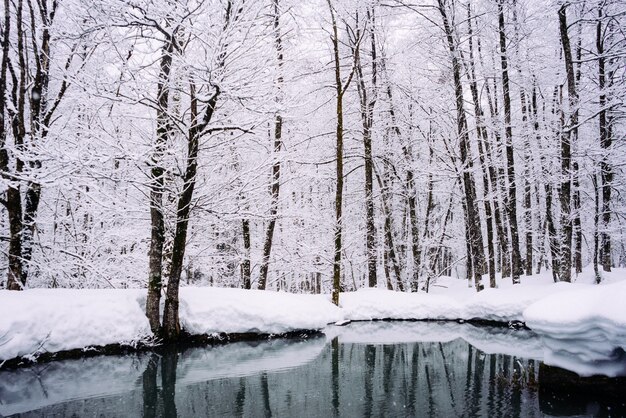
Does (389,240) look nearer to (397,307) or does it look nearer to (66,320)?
(397,307)

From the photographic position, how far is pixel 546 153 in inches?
596

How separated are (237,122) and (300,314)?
19.6ft

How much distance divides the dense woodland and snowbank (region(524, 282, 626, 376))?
6.61 meters

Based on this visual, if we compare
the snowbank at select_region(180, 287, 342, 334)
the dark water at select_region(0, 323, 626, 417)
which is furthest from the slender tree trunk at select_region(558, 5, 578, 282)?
the snowbank at select_region(180, 287, 342, 334)

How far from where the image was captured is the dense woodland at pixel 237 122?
916cm

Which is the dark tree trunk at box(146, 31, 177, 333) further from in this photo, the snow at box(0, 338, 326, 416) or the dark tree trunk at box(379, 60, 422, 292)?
the dark tree trunk at box(379, 60, 422, 292)

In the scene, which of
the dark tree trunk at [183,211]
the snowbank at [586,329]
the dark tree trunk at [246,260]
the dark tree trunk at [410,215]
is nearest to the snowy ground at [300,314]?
the snowbank at [586,329]

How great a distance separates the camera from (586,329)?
612cm

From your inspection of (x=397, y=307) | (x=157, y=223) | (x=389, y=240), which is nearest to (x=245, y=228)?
(x=389, y=240)

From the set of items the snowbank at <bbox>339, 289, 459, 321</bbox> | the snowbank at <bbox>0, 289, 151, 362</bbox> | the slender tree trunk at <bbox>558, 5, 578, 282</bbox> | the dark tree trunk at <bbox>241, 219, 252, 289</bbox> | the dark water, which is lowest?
the dark water

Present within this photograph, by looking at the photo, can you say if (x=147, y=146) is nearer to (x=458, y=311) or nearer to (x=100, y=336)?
(x=100, y=336)

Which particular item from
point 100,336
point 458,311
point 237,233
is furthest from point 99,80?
point 458,311

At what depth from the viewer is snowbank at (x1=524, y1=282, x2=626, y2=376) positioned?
5848 millimetres

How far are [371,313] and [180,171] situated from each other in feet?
28.8
